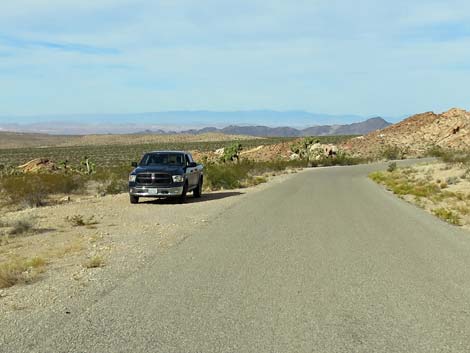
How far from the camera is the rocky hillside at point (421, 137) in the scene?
3789 inches

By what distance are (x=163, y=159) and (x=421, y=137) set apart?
90876 millimetres

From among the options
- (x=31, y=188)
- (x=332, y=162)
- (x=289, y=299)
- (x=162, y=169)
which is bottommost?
(x=332, y=162)

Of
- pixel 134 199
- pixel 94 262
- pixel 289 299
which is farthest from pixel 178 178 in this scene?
pixel 289 299

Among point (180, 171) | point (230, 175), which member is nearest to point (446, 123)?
point (230, 175)

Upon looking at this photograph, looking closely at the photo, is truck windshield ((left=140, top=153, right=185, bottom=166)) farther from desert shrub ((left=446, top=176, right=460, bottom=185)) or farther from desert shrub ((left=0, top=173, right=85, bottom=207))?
desert shrub ((left=446, top=176, right=460, bottom=185))

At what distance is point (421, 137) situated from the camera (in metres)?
105

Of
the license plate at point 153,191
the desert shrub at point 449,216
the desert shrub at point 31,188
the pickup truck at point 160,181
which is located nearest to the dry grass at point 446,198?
the desert shrub at point 449,216

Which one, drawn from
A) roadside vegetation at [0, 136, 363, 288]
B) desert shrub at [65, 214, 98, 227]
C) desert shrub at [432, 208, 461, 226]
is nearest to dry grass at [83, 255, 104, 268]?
roadside vegetation at [0, 136, 363, 288]

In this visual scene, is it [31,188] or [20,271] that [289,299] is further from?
[31,188]

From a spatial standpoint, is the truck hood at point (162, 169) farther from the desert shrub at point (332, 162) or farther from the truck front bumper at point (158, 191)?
the desert shrub at point (332, 162)

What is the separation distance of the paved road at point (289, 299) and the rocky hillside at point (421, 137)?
82.7 meters

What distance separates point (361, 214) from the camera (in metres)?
17.0

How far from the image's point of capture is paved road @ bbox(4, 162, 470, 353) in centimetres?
575

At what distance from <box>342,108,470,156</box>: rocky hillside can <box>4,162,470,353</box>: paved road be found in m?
82.7
